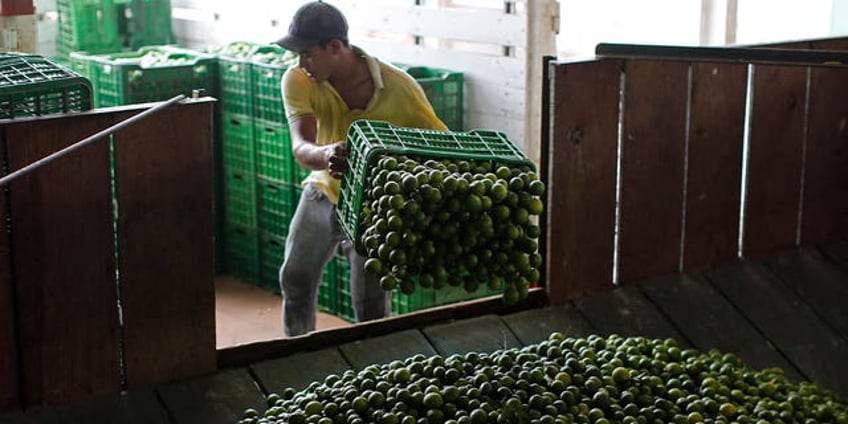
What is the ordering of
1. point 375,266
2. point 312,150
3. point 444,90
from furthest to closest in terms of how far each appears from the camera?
point 444,90
point 312,150
point 375,266

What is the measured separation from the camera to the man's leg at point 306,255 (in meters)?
4.84

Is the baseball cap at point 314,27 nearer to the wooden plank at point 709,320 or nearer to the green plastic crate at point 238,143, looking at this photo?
the wooden plank at point 709,320

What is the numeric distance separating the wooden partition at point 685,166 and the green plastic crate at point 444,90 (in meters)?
2.27

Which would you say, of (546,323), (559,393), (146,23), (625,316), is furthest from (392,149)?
(146,23)

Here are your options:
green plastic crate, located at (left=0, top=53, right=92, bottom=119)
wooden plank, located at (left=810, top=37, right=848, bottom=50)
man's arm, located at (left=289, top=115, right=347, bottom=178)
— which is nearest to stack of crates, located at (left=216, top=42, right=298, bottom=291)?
man's arm, located at (left=289, top=115, right=347, bottom=178)

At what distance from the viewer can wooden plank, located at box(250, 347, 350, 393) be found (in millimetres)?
3885

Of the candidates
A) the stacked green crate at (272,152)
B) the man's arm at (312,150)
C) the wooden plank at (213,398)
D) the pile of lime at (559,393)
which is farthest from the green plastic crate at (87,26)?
the pile of lime at (559,393)

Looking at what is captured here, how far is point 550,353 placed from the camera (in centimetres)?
386

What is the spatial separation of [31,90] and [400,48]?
4076 millimetres

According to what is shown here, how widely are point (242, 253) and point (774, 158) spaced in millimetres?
3881

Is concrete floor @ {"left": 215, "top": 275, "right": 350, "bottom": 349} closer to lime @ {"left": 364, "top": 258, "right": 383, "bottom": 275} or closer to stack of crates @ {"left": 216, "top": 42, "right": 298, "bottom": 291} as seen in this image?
stack of crates @ {"left": 216, "top": 42, "right": 298, "bottom": 291}

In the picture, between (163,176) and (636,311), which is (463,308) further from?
(163,176)

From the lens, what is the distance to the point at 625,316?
184 inches

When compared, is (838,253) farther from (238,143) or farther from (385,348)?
(238,143)
